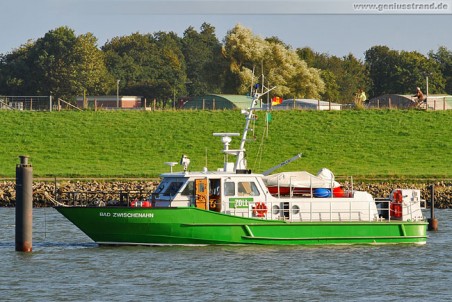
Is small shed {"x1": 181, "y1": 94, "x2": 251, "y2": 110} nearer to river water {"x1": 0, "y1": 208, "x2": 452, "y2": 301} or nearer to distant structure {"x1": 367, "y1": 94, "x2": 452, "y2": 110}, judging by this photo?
distant structure {"x1": 367, "y1": 94, "x2": 452, "y2": 110}

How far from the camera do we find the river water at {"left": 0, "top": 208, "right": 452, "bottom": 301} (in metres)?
26.8

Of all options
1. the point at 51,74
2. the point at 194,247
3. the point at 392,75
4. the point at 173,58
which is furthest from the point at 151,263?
the point at 173,58

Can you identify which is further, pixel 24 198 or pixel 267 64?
pixel 267 64

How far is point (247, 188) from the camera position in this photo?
109ft

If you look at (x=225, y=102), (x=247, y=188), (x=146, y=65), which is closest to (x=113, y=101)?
(x=225, y=102)

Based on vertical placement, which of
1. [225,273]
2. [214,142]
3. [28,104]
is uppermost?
[28,104]

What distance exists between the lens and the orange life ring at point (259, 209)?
33125mm

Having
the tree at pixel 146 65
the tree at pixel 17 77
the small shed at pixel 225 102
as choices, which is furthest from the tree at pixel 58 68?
the small shed at pixel 225 102

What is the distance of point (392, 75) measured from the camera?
117 m

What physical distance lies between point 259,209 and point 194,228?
197cm

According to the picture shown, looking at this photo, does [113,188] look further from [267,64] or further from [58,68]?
[58,68]

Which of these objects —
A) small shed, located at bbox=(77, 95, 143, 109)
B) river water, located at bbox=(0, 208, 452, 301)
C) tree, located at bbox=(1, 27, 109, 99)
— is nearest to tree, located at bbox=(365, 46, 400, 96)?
small shed, located at bbox=(77, 95, 143, 109)

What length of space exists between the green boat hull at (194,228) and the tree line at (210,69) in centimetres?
5597

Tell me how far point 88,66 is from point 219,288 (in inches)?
3321
